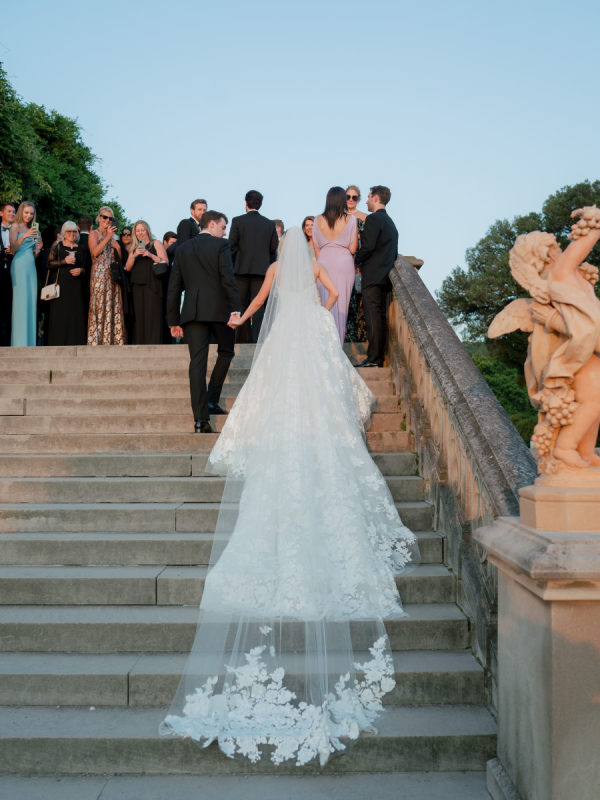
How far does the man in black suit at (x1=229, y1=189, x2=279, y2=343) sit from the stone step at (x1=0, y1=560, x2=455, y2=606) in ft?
17.5

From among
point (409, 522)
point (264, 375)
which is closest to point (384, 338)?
point (264, 375)

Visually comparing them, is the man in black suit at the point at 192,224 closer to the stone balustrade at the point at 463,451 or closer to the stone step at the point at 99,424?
the stone step at the point at 99,424

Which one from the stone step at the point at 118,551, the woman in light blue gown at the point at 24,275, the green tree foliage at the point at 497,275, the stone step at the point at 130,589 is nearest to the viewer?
the stone step at the point at 130,589

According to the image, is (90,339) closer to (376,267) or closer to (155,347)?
(155,347)

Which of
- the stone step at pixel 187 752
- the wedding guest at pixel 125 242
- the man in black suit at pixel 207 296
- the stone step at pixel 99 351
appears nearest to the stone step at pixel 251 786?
the stone step at pixel 187 752

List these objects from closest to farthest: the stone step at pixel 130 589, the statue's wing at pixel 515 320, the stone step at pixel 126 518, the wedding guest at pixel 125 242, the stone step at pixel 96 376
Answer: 1. the statue's wing at pixel 515 320
2. the stone step at pixel 130 589
3. the stone step at pixel 126 518
4. the stone step at pixel 96 376
5. the wedding guest at pixel 125 242

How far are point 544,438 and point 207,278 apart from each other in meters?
4.63

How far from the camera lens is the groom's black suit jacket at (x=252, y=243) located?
878 cm

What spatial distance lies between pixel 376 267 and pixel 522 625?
5.49 meters

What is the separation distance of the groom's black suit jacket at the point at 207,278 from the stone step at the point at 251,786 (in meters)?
4.29

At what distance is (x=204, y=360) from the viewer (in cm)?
653

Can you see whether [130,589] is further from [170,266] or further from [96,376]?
[170,266]

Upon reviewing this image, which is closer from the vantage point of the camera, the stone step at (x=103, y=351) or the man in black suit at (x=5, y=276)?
the stone step at (x=103, y=351)

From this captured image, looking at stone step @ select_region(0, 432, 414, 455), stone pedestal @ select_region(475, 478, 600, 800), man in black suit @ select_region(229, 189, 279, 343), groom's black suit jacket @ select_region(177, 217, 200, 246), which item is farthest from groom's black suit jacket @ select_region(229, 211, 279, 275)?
stone pedestal @ select_region(475, 478, 600, 800)
